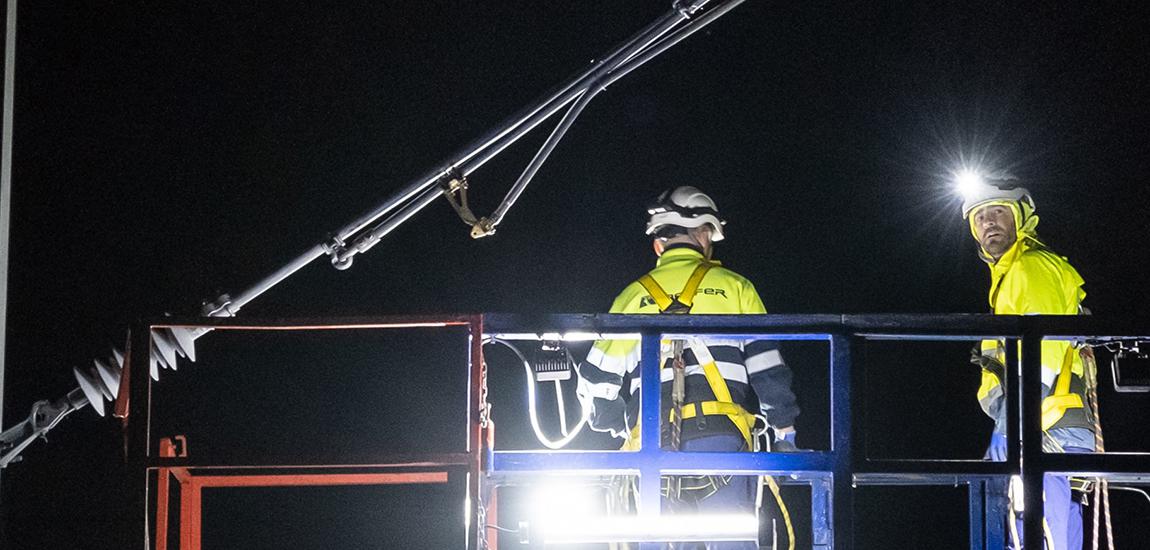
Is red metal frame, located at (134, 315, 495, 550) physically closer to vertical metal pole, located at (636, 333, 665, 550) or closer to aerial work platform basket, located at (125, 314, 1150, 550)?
aerial work platform basket, located at (125, 314, 1150, 550)

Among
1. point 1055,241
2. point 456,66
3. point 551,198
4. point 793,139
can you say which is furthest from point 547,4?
point 1055,241

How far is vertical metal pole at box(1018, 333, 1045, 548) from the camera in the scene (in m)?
4.21

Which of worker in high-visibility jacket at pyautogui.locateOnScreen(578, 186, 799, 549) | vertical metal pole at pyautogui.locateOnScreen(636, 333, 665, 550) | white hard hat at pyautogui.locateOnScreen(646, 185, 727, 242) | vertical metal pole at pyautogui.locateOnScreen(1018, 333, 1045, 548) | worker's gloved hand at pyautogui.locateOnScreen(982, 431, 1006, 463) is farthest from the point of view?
white hard hat at pyautogui.locateOnScreen(646, 185, 727, 242)

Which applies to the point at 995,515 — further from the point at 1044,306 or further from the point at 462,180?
the point at 462,180

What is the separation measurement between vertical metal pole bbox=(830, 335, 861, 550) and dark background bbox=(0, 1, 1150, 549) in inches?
161

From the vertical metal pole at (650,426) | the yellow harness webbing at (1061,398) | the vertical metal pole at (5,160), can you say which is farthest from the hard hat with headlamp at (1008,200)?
the vertical metal pole at (5,160)

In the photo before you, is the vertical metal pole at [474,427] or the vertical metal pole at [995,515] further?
the vertical metal pole at [995,515]

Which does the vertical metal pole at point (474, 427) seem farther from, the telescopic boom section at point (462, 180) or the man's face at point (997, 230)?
the man's face at point (997, 230)

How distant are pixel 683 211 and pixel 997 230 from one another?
139 cm

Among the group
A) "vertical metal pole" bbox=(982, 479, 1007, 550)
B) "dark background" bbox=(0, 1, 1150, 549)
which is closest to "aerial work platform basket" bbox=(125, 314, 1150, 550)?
"vertical metal pole" bbox=(982, 479, 1007, 550)

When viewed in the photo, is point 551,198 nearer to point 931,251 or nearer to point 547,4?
point 547,4

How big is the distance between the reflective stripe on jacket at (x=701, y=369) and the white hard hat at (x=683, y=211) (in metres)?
0.26

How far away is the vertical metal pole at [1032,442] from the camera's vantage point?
4211 mm

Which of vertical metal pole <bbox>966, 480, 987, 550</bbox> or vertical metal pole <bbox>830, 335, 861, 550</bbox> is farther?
vertical metal pole <bbox>966, 480, 987, 550</bbox>
